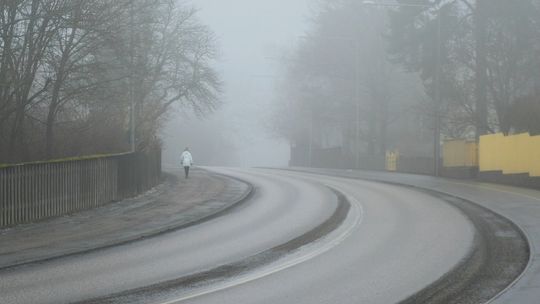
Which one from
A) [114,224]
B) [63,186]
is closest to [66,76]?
[63,186]

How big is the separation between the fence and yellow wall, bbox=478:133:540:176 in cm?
1431

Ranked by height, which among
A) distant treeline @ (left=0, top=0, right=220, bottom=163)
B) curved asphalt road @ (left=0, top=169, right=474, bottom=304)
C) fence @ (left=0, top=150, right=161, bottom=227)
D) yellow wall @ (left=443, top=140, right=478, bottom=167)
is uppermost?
distant treeline @ (left=0, top=0, right=220, bottom=163)

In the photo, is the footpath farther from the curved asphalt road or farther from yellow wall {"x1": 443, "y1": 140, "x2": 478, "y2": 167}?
yellow wall {"x1": 443, "y1": 140, "x2": 478, "y2": 167}

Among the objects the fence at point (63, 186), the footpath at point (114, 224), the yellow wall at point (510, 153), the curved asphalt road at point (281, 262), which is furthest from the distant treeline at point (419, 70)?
the fence at point (63, 186)

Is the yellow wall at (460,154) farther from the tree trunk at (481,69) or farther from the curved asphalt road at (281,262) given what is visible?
the curved asphalt road at (281,262)

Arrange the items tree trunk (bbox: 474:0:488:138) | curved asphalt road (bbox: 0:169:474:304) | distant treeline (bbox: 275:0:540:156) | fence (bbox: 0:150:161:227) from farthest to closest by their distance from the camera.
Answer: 1. distant treeline (bbox: 275:0:540:156)
2. tree trunk (bbox: 474:0:488:138)
3. fence (bbox: 0:150:161:227)
4. curved asphalt road (bbox: 0:169:474:304)

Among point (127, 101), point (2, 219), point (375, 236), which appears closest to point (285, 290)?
point (375, 236)

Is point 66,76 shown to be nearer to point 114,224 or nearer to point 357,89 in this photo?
point 114,224

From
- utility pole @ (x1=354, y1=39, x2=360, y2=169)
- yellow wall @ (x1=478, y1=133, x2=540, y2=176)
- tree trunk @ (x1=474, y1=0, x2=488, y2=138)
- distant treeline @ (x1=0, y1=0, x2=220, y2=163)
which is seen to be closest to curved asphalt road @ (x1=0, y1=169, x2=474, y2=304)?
distant treeline @ (x1=0, y1=0, x2=220, y2=163)

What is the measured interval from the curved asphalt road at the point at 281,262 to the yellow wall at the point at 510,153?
26.9 feet

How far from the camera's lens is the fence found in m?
17.7

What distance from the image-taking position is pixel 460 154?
36406mm

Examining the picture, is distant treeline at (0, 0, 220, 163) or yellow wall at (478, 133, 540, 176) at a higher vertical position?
distant treeline at (0, 0, 220, 163)

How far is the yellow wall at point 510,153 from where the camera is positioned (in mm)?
27797
